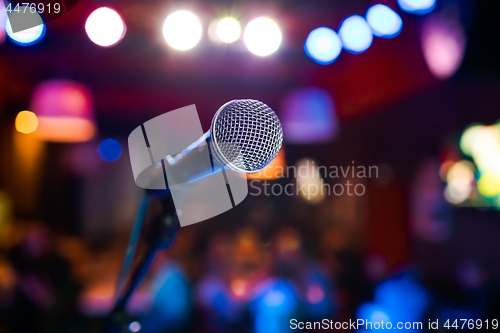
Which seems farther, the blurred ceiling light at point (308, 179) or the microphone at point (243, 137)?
the blurred ceiling light at point (308, 179)

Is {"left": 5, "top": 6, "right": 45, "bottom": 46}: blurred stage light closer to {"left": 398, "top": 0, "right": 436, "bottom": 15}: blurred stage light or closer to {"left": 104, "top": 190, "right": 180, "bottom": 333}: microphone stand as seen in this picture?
{"left": 104, "top": 190, "right": 180, "bottom": 333}: microphone stand

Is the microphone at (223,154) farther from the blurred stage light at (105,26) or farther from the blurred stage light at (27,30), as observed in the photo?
the blurred stage light at (105,26)

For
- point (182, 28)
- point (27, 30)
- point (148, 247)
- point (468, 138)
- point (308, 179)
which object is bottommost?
point (308, 179)

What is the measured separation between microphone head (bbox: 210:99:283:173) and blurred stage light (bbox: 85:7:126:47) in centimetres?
202

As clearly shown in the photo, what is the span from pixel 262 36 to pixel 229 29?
10.1 inches

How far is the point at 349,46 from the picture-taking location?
9.40 ft

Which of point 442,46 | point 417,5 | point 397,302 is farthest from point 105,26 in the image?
point 397,302

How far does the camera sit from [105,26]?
2.23 meters

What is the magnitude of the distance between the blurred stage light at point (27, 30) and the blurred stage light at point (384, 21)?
2356 mm

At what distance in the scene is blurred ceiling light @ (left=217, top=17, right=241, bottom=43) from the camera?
2.35 m

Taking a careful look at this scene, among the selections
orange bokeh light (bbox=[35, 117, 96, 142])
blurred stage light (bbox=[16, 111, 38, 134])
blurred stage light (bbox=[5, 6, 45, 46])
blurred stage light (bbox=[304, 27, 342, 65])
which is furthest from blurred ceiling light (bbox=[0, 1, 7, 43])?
blurred stage light (bbox=[304, 27, 342, 65])

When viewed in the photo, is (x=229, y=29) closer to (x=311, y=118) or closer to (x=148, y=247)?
(x=311, y=118)

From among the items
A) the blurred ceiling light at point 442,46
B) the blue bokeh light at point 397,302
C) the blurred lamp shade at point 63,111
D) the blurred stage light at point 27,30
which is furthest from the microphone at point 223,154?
the blue bokeh light at point 397,302

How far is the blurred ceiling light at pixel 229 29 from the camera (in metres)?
2.35
